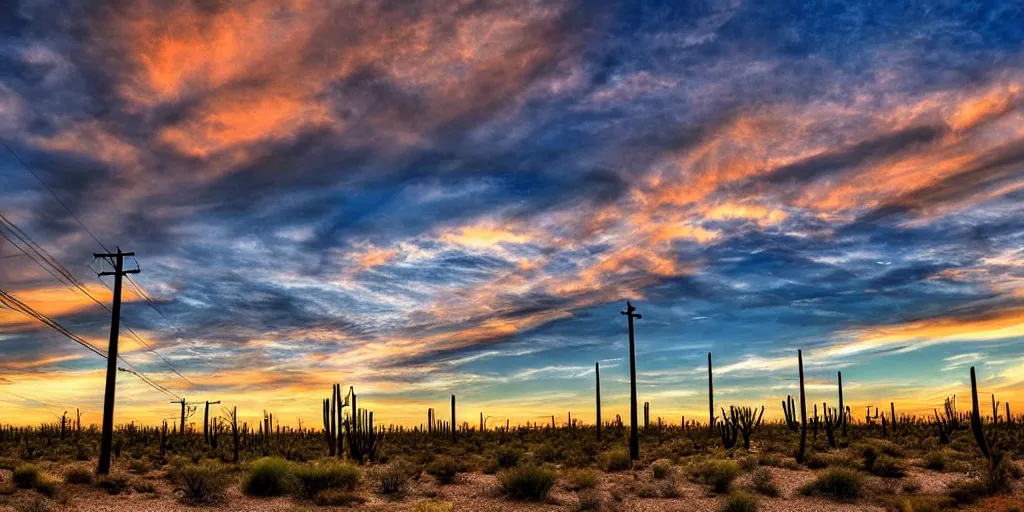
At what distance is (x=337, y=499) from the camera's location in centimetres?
2756

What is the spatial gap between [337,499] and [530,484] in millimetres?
7036

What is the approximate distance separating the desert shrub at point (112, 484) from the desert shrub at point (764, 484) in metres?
26.0

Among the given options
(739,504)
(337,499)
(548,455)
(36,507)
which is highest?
(36,507)

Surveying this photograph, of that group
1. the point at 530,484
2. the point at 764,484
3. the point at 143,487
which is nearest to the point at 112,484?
the point at 143,487

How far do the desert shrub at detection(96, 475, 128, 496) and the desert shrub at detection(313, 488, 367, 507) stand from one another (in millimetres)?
9727

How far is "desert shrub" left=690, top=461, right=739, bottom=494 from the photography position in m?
30.1

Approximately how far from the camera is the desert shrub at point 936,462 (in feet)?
122

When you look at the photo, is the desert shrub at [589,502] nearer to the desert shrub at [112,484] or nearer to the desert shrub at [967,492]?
the desert shrub at [967,492]

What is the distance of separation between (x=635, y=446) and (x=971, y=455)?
729 inches

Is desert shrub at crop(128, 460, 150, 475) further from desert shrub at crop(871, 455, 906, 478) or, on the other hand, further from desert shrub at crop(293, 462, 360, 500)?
desert shrub at crop(871, 455, 906, 478)

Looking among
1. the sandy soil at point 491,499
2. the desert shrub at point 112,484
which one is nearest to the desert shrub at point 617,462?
the sandy soil at point 491,499

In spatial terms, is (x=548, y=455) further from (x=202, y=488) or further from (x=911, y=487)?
(x=202, y=488)

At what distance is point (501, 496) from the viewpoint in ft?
94.0

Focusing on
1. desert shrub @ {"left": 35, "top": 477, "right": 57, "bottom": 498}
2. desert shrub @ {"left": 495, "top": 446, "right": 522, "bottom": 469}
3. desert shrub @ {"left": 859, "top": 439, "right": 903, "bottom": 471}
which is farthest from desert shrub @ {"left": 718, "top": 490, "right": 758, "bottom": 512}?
desert shrub @ {"left": 35, "top": 477, "right": 57, "bottom": 498}
